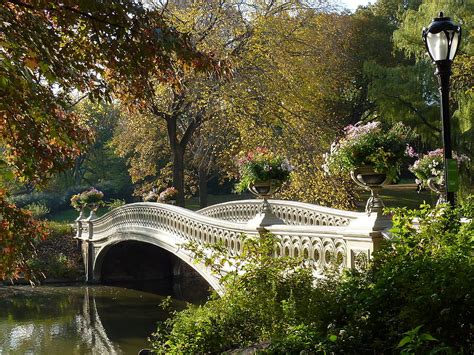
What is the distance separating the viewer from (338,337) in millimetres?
4777

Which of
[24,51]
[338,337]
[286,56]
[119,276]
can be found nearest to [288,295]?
[338,337]

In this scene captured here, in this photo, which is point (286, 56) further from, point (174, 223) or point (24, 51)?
point (24, 51)

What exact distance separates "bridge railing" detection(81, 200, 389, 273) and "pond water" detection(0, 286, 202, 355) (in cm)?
231

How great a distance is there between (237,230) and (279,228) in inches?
79.3

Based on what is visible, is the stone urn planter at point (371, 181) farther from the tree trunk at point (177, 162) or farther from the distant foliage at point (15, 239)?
the tree trunk at point (177, 162)

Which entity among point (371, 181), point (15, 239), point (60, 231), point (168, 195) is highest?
point (371, 181)

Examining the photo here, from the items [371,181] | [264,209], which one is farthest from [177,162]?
[371,181]

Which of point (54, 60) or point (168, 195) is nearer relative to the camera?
point (54, 60)

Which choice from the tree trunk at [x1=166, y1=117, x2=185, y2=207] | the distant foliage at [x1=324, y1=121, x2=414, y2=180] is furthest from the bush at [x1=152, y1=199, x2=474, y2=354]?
the tree trunk at [x1=166, y1=117, x2=185, y2=207]

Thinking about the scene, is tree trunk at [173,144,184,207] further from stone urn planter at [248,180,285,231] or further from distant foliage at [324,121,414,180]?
distant foliage at [324,121,414,180]

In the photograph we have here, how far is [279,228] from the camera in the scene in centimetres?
981

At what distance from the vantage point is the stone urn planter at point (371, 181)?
25.2 ft

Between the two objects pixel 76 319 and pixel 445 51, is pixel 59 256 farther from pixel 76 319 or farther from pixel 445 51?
pixel 445 51

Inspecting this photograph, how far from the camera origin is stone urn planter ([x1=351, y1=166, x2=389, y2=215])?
7668 millimetres
